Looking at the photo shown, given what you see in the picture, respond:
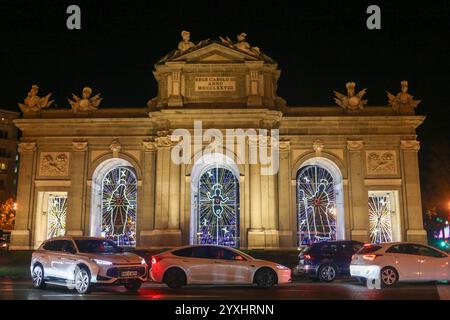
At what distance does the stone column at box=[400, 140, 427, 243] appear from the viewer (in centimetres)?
3312

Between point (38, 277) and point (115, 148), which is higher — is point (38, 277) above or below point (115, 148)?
below

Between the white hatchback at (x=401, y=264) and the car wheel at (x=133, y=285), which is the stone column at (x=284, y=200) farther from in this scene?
the car wheel at (x=133, y=285)

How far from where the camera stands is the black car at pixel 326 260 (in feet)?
67.5

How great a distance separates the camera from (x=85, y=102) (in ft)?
116

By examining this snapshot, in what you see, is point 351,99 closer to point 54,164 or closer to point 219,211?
point 219,211

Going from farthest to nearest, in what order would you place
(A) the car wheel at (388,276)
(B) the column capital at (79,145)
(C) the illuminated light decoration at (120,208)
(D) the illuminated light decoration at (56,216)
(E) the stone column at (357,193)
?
(D) the illuminated light decoration at (56,216) → (C) the illuminated light decoration at (120,208) → (B) the column capital at (79,145) → (E) the stone column at (357,193) → (A) the car wheel at (388,276)

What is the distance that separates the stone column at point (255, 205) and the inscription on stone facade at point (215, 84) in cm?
383

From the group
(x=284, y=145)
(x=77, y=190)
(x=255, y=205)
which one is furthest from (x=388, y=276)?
(x=77, y=190)

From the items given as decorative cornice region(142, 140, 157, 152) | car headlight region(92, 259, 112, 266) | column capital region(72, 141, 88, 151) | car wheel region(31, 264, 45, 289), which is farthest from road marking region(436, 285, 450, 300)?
column capital region(72, 141, 88, 151)

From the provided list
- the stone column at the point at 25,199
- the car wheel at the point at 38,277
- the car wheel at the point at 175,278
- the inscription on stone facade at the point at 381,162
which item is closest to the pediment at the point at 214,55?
the inscription on stone facade at the point at 381,162

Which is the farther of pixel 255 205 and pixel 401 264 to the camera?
pixel 255 205

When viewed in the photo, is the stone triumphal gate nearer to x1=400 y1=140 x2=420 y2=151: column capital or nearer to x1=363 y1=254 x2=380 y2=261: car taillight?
x1=400 y1=140 x2=420 y2=151: column capital

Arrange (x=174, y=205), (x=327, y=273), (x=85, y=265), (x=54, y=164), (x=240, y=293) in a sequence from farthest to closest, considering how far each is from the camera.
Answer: (x=54, y=164) → (x=174, y=205) → (x=327, y=273) → (x=85, y=265) → (x=240, y=293)

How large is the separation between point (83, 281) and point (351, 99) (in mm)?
24116
